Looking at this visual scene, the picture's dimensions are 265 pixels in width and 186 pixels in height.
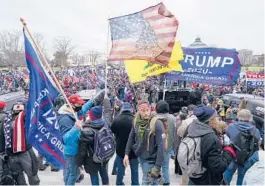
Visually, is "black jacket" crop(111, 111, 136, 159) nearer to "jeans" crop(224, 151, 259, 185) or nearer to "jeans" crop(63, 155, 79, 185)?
"jeans" crop(63, 155, 79, 185)

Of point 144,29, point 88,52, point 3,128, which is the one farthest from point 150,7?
point 88,52

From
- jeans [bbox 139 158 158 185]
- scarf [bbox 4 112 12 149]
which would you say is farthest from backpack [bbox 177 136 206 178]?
scarf [bbox 4 112 12 149]

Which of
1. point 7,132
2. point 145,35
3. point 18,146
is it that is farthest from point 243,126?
point 7,132

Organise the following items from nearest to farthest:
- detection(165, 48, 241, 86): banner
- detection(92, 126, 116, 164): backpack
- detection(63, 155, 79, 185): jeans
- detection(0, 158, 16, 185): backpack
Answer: detection(92, 126, 116, 164): backpack < detection(0, 158, 16, 185): backpack < detection(63, 155, 79, 185): jeans < detection(165, 48, 241, 86): banner

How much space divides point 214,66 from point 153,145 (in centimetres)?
621

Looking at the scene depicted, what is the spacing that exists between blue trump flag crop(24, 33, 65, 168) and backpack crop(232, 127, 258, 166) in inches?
92.5

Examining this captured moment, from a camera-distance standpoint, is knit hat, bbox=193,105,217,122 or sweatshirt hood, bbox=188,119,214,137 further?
knit hat, bbox=193,105,217,122

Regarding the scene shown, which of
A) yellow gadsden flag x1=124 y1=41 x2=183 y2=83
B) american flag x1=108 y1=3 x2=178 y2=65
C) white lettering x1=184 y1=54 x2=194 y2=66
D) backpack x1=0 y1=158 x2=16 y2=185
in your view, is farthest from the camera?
white lettering x1=184 y1=54 x2=194 y2=66

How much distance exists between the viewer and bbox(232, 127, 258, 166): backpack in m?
4.64

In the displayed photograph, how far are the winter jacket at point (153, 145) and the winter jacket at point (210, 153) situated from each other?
2.77 feet

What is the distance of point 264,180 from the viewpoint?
7.76 ft

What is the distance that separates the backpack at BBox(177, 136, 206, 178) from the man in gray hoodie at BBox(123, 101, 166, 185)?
0.81 m

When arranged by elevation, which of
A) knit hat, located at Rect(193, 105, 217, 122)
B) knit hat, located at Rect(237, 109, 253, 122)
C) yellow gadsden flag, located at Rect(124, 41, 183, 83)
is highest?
yellow gadsden flag, located at Rect(124, 41, 183, 83)

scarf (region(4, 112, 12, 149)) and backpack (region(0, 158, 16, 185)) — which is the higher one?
scarf (region(4, 112, 12, 149))
